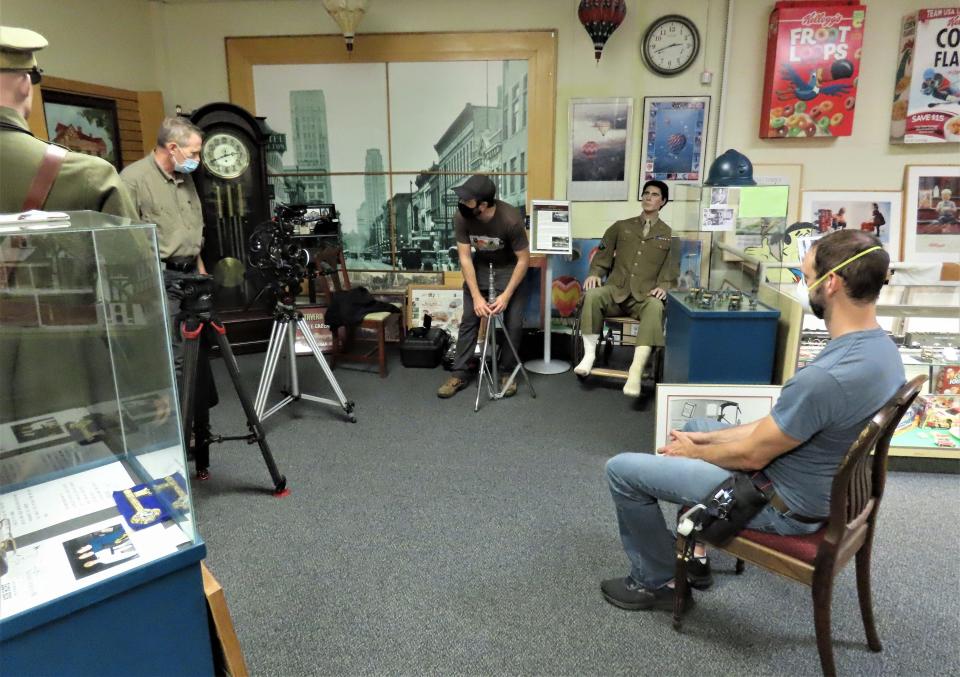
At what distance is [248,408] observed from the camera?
265 centimetres

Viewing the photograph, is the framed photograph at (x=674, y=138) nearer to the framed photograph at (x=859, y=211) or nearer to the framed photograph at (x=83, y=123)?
the framed photograph at (x=859, y=211)

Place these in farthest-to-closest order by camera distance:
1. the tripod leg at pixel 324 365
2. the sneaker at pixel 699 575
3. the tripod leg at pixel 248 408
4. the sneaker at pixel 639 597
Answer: the tripod leg at pixel 324 365, the tripod leg at pixel 248 408, the sneaker at pixel 699 575, the sneaker at pixel 639 597

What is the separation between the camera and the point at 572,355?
15.4 feet

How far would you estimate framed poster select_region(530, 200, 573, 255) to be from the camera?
13.9ft

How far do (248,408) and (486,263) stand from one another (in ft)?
6.46

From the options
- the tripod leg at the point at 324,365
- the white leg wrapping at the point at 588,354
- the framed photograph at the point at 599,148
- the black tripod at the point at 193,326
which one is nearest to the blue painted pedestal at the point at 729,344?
the white leg wrapping at the point at 588,354

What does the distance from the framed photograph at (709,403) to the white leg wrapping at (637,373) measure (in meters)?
0.91

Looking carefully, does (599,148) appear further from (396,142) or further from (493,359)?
(493,359)

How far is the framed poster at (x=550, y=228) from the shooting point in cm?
423

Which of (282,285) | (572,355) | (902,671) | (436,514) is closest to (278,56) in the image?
(282,285)

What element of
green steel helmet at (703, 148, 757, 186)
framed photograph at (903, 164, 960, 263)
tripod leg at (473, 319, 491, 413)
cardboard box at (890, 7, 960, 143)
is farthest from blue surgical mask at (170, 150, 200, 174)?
framed photograph at (903, 164, 960, 263)

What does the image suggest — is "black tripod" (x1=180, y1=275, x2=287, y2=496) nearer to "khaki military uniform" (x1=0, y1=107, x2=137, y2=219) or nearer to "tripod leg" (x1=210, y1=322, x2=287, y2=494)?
"tripod leg" (x1=210, y1=322, x2=287, y2=494)

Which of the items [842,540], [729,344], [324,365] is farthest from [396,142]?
[842,540]

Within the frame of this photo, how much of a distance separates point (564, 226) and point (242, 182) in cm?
240
